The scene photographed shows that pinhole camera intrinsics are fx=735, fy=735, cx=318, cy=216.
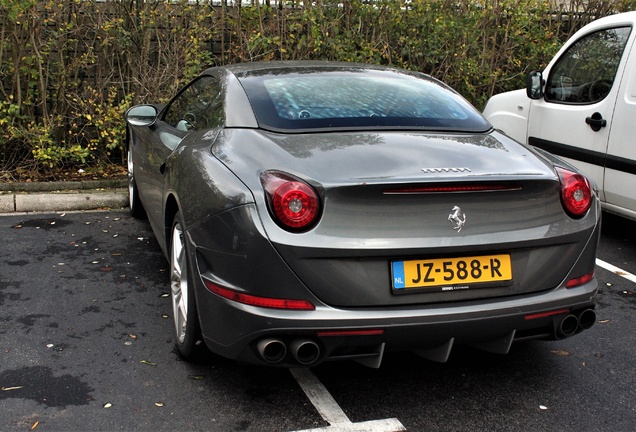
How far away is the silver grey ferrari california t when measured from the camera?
2881 millimetres

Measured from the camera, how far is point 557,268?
3.16 m

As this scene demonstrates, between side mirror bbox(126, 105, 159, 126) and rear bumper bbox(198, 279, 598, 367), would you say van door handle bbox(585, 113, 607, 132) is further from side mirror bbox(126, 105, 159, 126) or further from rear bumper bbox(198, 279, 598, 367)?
side mirror bbox(126, 105, 159, 126)

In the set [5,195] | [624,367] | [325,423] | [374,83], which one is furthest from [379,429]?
[5,195]

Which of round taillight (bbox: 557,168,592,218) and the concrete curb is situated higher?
round taillight (bbox: 557,168,592,218)

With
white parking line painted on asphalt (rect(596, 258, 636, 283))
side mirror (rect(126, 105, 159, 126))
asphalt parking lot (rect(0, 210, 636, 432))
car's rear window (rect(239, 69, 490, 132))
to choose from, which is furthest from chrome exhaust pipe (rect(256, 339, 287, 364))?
white parking line painted on asphalt (rect(596, 258, 636, 283))

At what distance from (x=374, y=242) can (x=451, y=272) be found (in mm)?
361

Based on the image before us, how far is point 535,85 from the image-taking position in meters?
6.61

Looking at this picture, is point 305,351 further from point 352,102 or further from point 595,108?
point 595,108

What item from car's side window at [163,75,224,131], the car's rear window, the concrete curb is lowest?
the concrete curb

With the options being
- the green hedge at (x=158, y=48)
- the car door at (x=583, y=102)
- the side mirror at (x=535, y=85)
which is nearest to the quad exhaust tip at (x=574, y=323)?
the car door at (x=583, y=102)

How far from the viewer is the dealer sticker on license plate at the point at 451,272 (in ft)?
9.59

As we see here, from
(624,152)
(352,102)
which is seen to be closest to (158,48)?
(352,102)

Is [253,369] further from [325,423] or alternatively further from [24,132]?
[24,132]

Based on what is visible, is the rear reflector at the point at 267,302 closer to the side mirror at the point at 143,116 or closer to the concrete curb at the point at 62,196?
the side mirror at the point at 143,116
